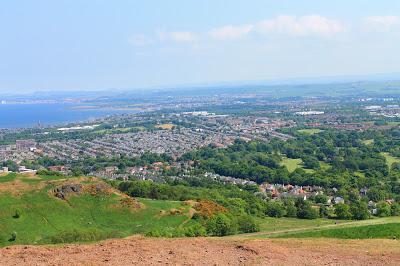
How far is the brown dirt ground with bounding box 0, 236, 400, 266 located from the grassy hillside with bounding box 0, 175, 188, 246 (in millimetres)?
19501

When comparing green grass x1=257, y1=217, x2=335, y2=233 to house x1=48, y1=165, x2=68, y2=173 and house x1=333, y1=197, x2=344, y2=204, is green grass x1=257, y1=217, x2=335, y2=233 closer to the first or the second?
house x1=333, y1=197, x2=344, y2=204

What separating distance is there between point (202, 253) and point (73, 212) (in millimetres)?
30988

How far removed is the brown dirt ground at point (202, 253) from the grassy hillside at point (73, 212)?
64.0 feet

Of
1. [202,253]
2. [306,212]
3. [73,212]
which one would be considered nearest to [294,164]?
[306,212]

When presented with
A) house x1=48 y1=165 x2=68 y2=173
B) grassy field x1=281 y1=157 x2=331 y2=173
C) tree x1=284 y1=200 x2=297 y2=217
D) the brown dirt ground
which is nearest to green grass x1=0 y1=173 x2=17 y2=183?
tree x1=284 y1=200 x2=297 y2=217

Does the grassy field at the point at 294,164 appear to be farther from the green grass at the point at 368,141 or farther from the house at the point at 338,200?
the green grass at the point at 368,141

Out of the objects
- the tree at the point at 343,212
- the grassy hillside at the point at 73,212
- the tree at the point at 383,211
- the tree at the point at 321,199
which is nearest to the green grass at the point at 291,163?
the tree at the point at 321,199

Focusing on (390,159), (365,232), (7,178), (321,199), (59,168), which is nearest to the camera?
(365,232)

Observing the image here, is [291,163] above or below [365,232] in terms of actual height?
below

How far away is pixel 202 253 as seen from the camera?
20500 mm

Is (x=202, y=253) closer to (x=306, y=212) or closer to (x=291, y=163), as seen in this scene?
(x=306, y=212)

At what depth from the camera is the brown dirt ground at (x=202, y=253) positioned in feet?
63.4

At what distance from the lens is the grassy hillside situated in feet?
145

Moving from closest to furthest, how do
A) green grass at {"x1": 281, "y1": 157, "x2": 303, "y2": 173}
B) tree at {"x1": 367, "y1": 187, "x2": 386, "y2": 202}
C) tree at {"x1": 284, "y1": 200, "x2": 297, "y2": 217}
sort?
tree at {"x1": 284, "y1": 200, "x2": 297, "y2": 217} → tree at {"x1": 367, "y1": 187, "x2": 386, "y2": 202} → green grass at {"x1": 281, "y1": 157, "x2": 303, "y2": 173}
